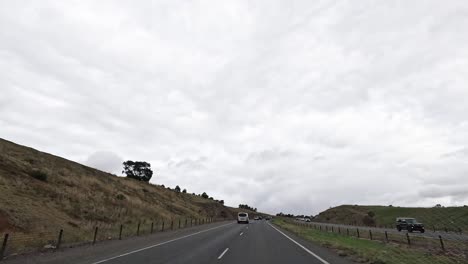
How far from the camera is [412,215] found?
99938 mm

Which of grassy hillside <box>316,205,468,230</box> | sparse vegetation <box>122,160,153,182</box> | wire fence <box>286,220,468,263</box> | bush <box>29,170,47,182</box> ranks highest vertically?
sparse vegetation <box>122,160,153,182</box>

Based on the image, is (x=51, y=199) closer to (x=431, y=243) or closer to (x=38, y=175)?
(x=38, y=175)

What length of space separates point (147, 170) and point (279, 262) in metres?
125

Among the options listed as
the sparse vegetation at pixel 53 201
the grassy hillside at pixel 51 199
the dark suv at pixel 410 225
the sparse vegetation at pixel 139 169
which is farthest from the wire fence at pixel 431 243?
the sparse vegetation at pixel 139 169

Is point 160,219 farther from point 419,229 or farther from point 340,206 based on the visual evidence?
point 340,206

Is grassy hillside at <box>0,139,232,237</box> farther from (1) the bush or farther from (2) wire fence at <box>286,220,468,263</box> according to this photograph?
(2) wire fence at <box>286,220,468,263</box>

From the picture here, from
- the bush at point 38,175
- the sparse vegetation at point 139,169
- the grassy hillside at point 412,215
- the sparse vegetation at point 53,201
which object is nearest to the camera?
the sparse vegetation at point 53,201

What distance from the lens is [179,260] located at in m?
12.6

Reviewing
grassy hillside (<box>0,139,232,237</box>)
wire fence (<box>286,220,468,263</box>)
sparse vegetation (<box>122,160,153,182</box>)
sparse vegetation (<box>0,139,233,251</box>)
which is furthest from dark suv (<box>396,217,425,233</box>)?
sparse vegetation (<box>122,160,153,182</box>)

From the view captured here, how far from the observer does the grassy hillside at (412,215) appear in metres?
72.8

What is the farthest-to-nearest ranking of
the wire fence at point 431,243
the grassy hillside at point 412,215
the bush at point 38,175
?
the grassy hillside at point 412,215
the bush at point 38,175
the wire fence at point 431,243

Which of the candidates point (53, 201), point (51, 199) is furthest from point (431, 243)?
point (51, 199)

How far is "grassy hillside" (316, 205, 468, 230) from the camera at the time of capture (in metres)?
72.8

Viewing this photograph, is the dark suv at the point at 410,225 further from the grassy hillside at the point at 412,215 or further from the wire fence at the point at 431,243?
the grassy hillside at the point at 412,215
